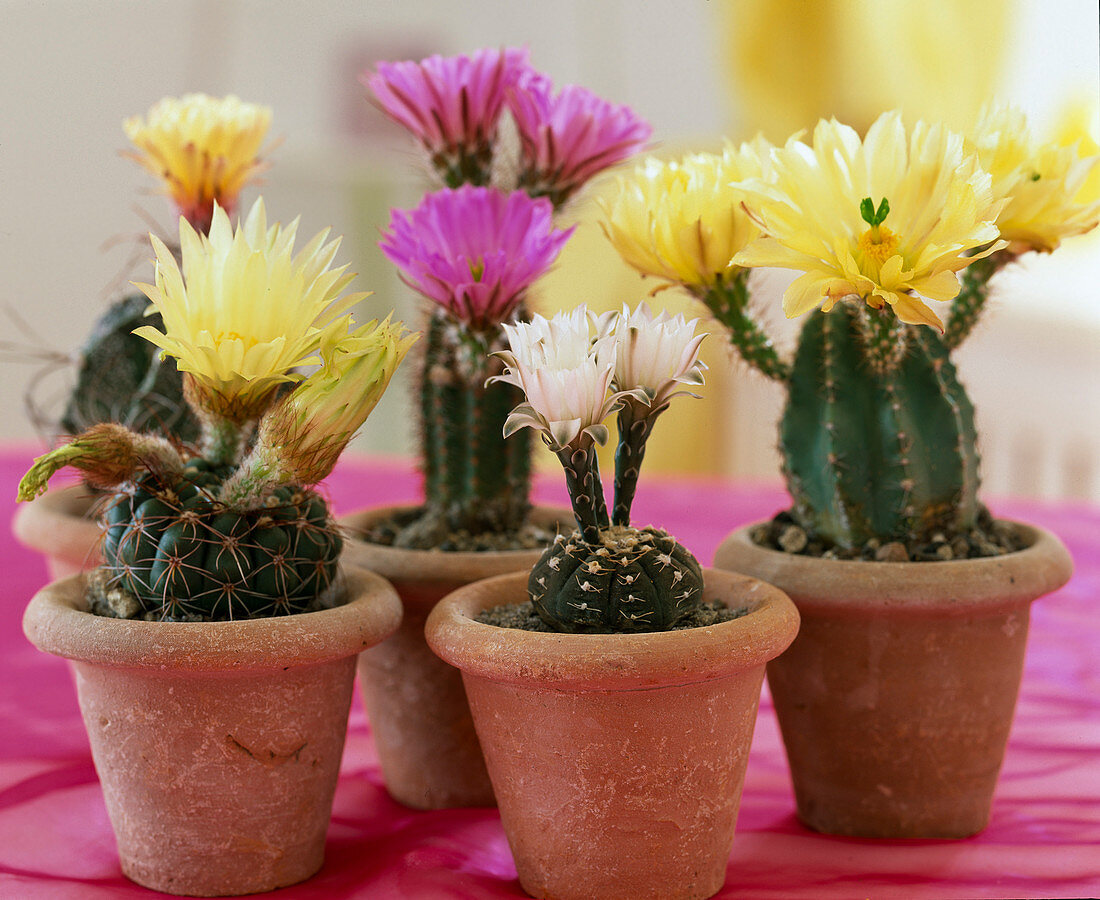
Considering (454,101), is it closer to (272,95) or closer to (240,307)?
(240,307)

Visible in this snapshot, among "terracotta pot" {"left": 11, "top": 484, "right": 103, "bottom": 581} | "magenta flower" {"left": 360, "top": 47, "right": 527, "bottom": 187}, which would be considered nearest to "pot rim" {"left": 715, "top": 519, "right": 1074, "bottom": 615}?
"magenta flower" {"left": 360, "top": 47, "right": 527, "bottom": 187}

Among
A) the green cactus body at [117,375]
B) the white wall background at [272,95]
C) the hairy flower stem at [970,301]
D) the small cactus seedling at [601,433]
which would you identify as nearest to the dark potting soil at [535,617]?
the small cactus seedling at [601,433]

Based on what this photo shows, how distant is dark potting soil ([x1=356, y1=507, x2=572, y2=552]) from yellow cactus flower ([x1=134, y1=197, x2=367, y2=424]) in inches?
7.9

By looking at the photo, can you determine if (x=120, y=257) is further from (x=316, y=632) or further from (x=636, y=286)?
(x=316, y=632)

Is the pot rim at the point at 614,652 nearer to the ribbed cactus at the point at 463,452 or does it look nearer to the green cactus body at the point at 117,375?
the ribbed cactus at the point at 463,452

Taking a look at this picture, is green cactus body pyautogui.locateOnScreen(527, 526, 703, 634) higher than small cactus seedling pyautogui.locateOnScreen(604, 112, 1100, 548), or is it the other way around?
small cactus seedling pyautogui.locateOnScreen(604, 112, 1100, 548)

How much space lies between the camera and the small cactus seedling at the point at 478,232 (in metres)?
0.70

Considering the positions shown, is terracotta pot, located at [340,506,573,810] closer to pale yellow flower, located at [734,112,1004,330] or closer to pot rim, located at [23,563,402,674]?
pot rim, located at [23,563,402,674]

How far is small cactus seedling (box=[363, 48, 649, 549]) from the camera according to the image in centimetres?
70

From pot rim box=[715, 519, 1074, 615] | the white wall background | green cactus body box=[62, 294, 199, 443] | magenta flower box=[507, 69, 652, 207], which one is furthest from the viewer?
the white wall background

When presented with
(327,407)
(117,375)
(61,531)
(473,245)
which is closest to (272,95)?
(117,375)

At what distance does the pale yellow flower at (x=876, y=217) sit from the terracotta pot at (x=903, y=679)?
16 cm

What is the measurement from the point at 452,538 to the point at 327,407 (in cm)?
22

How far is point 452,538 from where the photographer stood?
31.8 inches
